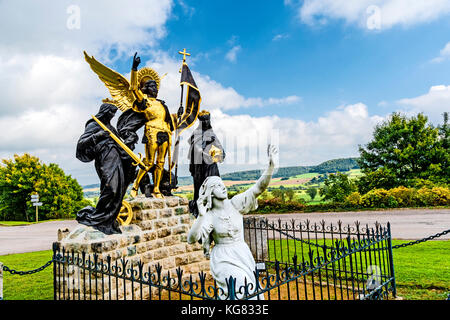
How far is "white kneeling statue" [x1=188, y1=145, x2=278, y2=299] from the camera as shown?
11.3 ft

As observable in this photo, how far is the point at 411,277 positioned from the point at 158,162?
586cm

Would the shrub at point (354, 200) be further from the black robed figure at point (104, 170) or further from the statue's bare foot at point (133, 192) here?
the black robed figure at point (104, 170)

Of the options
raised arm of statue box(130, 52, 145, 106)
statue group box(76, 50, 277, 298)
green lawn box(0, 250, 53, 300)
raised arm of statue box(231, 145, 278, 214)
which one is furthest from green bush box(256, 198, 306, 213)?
raised arm of statue box(231, 145, 278, 214)

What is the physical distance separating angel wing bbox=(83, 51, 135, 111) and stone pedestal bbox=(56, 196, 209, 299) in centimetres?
202

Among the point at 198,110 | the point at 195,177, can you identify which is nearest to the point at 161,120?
the point at 198,110

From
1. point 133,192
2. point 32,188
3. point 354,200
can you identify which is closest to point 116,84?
point 133,192

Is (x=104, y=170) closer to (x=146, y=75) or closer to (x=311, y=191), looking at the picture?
(x=146, y=75)

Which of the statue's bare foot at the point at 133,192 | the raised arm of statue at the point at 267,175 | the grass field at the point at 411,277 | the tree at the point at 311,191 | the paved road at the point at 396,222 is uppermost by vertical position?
the raised arm of statue at the point at 267,175

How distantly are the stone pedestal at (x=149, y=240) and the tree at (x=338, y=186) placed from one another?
19.2 metres

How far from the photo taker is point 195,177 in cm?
762

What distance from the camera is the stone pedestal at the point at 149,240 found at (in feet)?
17.0

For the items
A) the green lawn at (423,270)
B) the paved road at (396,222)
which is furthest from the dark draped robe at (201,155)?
the paved road at (396,222)
